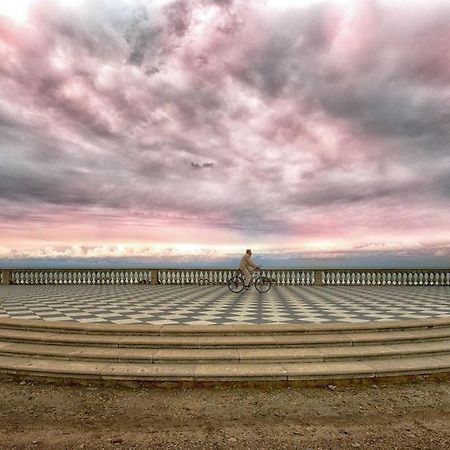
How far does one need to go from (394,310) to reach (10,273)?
22.2 metres

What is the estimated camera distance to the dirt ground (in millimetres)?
4145

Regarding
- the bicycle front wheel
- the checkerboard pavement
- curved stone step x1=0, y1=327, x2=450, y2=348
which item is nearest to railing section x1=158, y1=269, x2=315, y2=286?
the bicycle front wheel

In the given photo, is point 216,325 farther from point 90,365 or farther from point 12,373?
point 12,373

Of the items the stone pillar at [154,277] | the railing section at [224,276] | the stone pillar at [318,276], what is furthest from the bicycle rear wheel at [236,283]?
the stone pillar at [154,277]

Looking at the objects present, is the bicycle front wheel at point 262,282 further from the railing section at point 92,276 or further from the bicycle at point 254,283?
the railing section at point 92,276

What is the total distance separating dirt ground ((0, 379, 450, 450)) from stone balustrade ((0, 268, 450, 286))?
50.0 feet

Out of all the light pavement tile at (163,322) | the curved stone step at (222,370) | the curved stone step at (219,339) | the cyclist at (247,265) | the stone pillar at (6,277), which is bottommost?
the curved stone step at (222,370)

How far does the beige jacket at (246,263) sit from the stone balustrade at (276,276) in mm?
4199

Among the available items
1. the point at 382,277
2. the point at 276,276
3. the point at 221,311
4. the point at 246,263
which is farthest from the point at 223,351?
the point at 382,277

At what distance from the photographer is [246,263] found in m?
16.7

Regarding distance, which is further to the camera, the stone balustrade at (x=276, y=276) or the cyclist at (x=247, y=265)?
the stone balustrade at (x=276, y=276)

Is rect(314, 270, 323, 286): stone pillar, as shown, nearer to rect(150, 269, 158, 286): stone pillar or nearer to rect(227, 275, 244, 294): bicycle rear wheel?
rect(227, 275, 244, 294): bicycle rear wheel

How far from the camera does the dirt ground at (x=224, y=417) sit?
4145 millimetres

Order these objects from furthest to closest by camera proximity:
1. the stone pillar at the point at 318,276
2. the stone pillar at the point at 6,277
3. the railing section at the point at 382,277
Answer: the stone pillar at the point at 6,277, the stone pillar at the point at 318,276, the railing section at the point at 382,277
